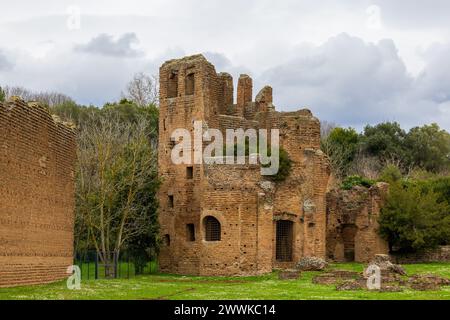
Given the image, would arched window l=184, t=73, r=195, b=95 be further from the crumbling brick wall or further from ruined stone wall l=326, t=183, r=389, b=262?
ruined stone wall l=326, t=183, r=389, b=262

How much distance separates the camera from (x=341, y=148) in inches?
2813

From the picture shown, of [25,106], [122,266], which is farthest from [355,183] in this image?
[25,106]

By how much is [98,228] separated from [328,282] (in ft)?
45.1

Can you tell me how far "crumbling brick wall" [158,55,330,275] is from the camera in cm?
3881

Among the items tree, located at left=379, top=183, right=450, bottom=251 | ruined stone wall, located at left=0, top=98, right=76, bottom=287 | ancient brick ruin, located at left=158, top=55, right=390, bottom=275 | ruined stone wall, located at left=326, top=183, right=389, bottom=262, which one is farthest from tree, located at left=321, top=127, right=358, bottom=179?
ruined stone wall, located at left=0, top=98, right=76, bottom=287

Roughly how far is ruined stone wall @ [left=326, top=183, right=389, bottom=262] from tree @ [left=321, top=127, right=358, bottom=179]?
59.0 feet

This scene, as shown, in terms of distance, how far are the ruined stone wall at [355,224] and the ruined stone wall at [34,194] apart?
20517 mm

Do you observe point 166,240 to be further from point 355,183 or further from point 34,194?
point 34,194

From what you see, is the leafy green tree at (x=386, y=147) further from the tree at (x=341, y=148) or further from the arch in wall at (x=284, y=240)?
the arch in wall at (x=284, y=240)

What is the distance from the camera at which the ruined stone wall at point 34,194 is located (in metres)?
23.6

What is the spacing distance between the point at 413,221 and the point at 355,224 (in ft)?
11.6

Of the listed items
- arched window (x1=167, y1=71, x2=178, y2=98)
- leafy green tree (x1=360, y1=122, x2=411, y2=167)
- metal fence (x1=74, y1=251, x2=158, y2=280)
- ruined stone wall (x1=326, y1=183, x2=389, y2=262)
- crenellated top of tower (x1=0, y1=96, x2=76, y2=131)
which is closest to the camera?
crenellated top of tower (x1=0, y1=96, x2=76, y2=131)

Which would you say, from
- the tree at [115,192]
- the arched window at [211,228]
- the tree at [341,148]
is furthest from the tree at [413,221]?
the tree at [341,148]
